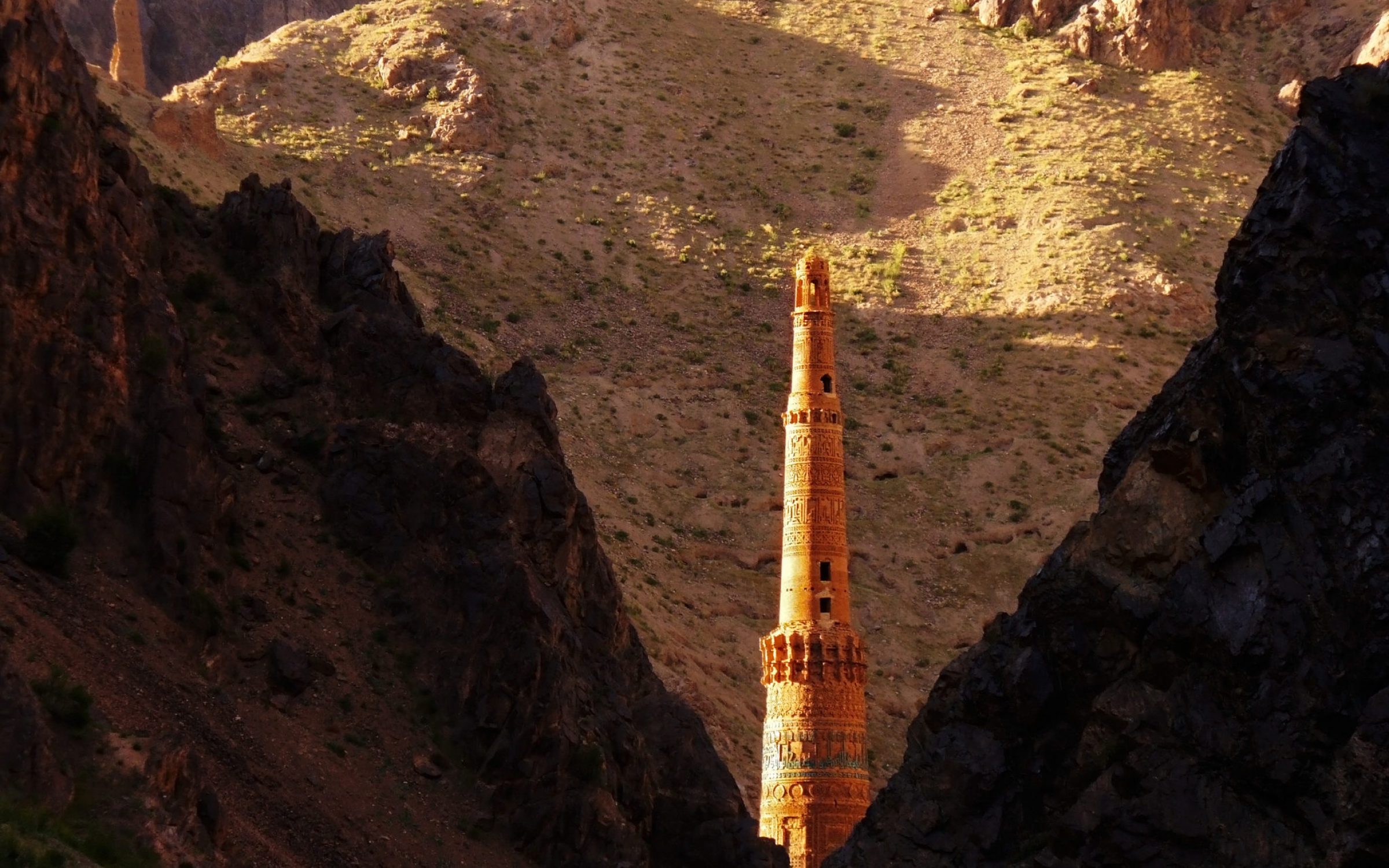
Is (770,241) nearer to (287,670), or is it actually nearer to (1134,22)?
(1134,22)

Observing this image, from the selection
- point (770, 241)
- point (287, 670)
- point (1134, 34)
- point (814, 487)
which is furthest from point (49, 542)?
point (1134, 34)

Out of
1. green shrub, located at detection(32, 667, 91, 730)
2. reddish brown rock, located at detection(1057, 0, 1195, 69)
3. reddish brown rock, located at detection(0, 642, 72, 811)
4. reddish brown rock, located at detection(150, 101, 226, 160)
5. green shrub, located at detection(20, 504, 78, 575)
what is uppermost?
reddish brown rock, located at detection(1057, 0, 1195, 69)

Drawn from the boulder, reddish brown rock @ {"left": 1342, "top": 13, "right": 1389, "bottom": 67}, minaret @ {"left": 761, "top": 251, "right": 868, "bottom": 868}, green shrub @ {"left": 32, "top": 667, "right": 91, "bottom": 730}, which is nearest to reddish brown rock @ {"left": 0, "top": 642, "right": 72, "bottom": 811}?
green shrub @ {"left": 32, "top": 667, "right": 91, "bottom": 730}

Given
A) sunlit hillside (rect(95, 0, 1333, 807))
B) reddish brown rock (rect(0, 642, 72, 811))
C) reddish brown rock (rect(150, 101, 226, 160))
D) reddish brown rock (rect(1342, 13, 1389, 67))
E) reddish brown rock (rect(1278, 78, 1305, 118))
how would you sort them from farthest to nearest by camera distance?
reddish brown rock (rect(1278, 78, 1305, 118)), reddish brown rock (rect(1342, 13, 1389, 67)), reddish brown rock (rect(150, 101, 226, 160)), sunlit hillside (rect(95, 0, 1333, 807)), reddish brown rock (rect(0, 642, 72, 811))

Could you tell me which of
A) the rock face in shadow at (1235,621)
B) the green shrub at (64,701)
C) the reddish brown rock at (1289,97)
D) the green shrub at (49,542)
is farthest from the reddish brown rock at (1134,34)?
the green shrub at (64,701)

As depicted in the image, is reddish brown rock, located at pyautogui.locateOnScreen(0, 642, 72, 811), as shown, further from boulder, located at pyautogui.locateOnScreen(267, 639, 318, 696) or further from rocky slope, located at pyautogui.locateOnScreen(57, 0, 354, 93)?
rocky slope, located at pyautogui.locateOnScreen(57, 0, 354, 93)

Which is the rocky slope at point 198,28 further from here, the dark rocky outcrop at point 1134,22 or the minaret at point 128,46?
the dark rocky outcrop at point 1134,22

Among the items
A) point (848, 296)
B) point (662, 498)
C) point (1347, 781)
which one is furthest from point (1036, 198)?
point (1347, 781)

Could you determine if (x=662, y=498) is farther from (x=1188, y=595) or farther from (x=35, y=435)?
(x=1188, y=595)
